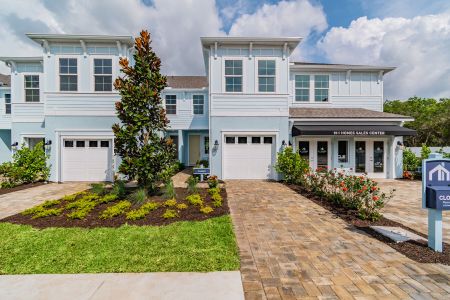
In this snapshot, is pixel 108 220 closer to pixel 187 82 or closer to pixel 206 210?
pixel 206 210

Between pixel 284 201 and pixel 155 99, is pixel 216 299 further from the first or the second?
pixel 155 99

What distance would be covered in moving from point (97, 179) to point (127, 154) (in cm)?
601

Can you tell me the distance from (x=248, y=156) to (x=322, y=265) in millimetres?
8956

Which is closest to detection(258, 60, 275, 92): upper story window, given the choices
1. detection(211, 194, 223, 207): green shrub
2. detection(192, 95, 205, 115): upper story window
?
detection(211, 194, 223, 207): green shrub

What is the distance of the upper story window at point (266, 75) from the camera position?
12.4 meters

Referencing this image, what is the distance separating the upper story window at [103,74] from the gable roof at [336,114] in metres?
10.3

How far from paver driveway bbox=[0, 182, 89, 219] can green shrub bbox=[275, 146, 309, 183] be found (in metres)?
9.82

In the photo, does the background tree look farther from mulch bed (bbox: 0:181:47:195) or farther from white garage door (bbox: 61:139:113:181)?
mulch bed (bbox: 0:181:47:195)

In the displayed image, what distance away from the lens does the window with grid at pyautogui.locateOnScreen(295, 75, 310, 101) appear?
15469 mm

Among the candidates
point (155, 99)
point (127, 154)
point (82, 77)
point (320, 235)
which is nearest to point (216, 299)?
point (320, 235)

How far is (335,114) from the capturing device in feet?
45.1

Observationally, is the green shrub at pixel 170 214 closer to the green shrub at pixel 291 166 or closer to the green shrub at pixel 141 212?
the green shrub at pixel 141 212

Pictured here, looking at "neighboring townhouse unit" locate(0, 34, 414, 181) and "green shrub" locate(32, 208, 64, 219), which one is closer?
"green shrub" locate(32, 208, 64, 219)

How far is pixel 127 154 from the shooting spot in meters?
7.95
